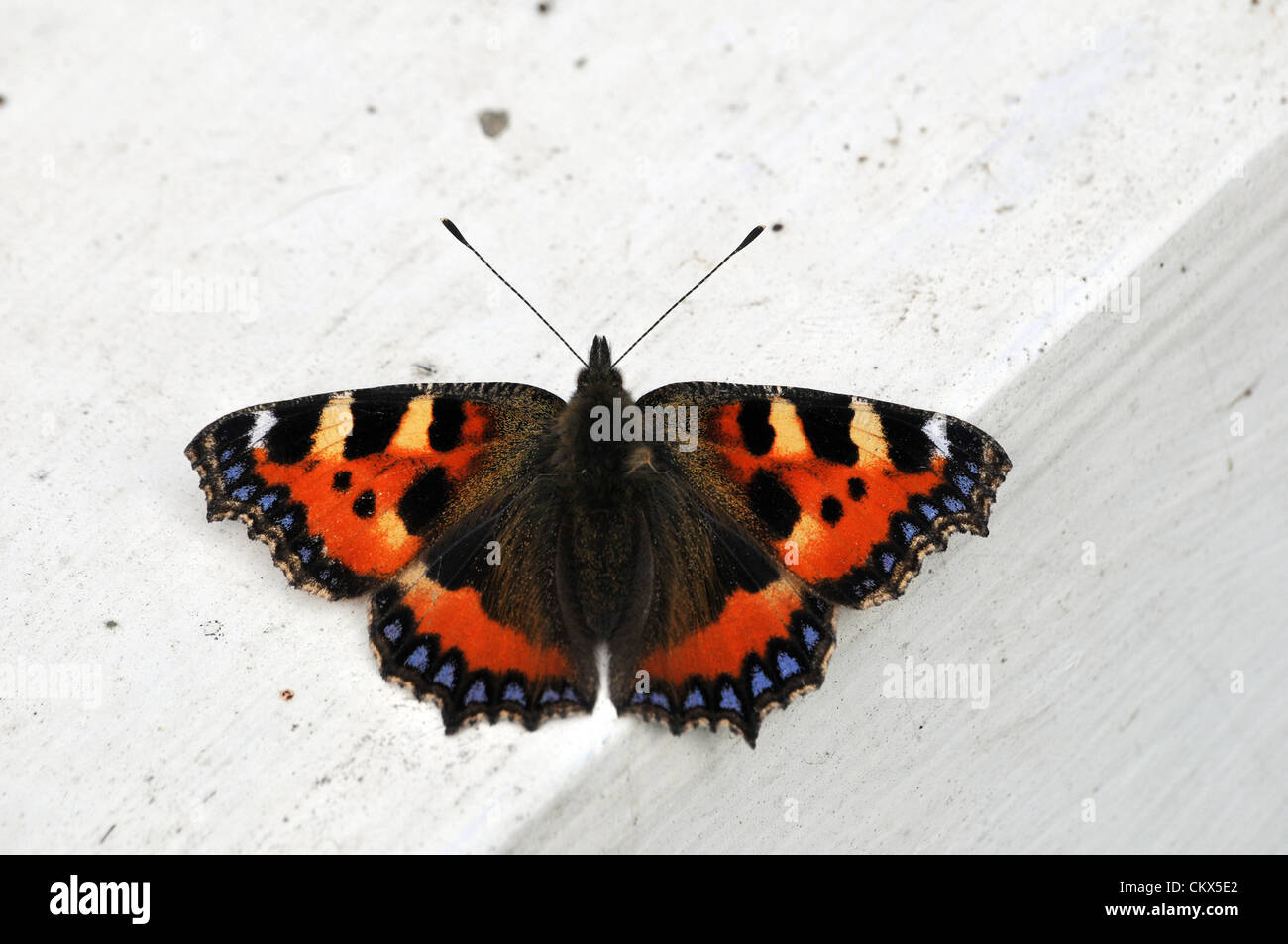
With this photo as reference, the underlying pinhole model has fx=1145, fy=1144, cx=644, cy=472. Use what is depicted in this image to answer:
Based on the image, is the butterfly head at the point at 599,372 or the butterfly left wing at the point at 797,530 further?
the butterfly head at the point at 599,372

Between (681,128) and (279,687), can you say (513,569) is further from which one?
(681,128)

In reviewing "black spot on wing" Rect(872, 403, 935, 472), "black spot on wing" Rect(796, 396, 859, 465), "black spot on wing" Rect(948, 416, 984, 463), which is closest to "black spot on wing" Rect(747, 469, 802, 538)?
"black spot on wing" Rect(796, 396, 859, 465)

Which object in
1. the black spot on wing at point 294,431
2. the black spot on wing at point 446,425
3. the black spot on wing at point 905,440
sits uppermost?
the black spot on wing at point 294,431

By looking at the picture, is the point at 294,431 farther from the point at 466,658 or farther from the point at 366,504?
the point at 466,658

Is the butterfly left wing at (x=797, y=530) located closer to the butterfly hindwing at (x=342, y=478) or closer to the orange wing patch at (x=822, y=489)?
the orange wing patch at (x=822, y=489)

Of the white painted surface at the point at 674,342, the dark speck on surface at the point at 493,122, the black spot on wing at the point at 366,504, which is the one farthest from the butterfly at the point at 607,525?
the dark speck on surface at the point at 493,122

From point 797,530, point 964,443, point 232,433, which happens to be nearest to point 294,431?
point 232,433

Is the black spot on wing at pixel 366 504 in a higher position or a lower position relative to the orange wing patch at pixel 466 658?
higher

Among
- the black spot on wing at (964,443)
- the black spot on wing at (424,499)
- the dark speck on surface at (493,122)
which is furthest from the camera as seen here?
the dark speck on surface at (493,122)
